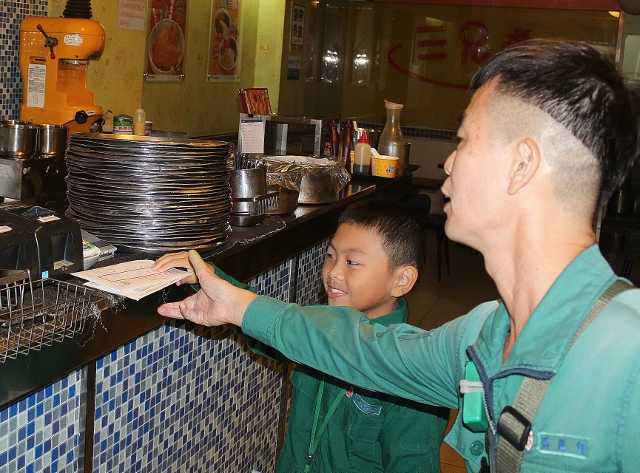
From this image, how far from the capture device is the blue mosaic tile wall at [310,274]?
3422 mm

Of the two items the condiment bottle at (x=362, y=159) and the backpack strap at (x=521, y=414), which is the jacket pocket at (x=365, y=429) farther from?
the condiment bottle at (x=362, y=159)

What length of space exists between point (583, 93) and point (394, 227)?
1.33 meters

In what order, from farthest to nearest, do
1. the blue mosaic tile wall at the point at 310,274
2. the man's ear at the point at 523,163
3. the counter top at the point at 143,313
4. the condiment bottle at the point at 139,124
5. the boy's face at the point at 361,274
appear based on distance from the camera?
1. the condiment bottle at the point at 139,124
2. the blue mosaic tile wall at the point at 310,274
3. the boy's face at the point at 361,274
4. the counter top at the point at 143,313
5. the man's ear at the point at 523,163

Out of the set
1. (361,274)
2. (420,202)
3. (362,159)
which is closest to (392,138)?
(362,159)

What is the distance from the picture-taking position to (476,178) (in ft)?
4.01

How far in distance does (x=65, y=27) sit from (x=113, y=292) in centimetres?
233

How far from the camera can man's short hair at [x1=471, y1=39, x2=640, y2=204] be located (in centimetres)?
117

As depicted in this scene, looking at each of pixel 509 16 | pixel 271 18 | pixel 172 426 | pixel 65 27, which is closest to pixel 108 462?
pixel 172 426

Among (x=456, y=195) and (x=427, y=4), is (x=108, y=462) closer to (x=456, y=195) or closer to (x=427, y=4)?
(x=456, y=195)

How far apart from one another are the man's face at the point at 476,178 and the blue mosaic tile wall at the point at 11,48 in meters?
3.33

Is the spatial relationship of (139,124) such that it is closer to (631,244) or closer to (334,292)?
(334,292)

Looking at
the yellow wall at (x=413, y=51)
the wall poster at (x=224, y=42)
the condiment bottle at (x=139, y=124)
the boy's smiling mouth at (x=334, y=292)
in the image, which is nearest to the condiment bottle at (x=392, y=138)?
the condiment bottle at (x=139, y=124)

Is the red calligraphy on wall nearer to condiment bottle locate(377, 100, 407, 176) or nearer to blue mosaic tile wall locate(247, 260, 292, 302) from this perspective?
condiment bottle locate(377, 100, 407, 176)

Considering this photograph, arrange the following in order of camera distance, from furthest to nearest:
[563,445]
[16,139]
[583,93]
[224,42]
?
[224,42] → [16,139] → [583,93] → [563,445]
